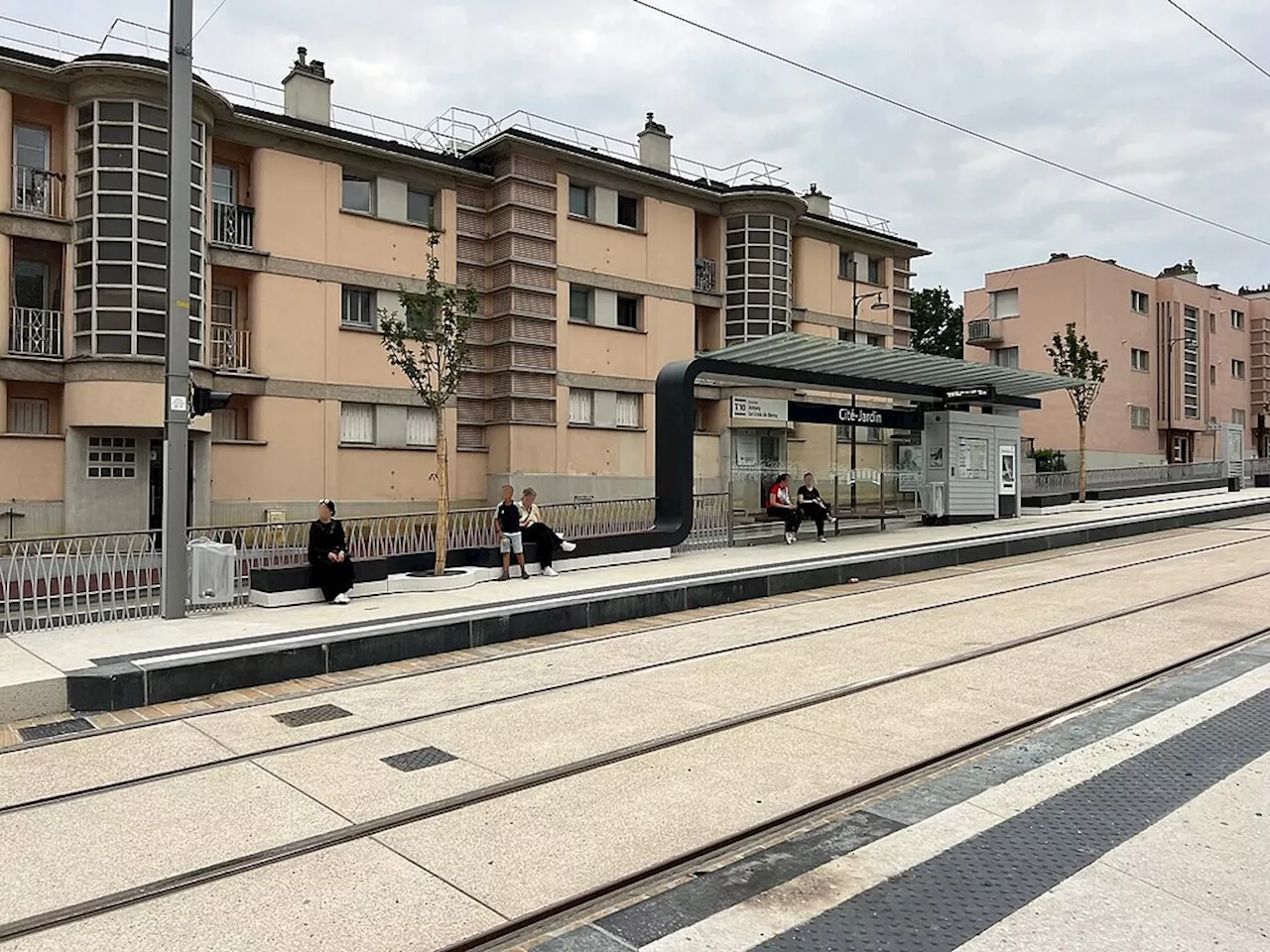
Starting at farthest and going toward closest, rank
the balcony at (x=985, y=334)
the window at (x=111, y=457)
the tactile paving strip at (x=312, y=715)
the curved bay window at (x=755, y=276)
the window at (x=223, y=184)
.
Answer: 1. the balcony at (x=985, y=334)
2. the curved bay window at (x=755, y=276)
3. the window at (x=223, y=184)
4. the window at (x=111, y=457)
5. the tactile paving strip at (x=312, y=715)

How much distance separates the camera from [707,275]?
32594 millimetres

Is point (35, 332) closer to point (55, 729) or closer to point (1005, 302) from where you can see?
point (55, 729)

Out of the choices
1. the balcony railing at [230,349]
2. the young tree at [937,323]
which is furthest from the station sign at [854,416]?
the young tree at [937,323]

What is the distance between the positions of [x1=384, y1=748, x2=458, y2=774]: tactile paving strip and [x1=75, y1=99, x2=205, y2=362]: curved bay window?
16.4m

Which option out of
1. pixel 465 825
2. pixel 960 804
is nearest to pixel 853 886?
pixel 960 804

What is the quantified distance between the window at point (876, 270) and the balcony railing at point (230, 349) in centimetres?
2431

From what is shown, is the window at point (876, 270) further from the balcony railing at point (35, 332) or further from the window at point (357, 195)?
the balcony railing at point (35, 332)

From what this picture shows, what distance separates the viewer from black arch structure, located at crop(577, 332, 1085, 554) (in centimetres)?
1730

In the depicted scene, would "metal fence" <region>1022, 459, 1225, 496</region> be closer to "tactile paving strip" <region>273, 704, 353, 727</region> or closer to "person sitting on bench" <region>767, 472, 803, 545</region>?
"person sitting on bench" <region>767, 472, 803, 545</region>

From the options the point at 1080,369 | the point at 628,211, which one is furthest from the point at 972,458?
the point at 628,211

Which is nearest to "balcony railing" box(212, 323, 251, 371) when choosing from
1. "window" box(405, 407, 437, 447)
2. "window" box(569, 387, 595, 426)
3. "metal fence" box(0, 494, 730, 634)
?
"window" box(405, 407, 437, 447)

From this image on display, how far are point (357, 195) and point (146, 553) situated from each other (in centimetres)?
1610

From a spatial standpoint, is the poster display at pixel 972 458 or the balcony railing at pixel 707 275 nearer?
the poster display at pixel 972 458

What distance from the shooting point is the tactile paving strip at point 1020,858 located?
4.02 meters
